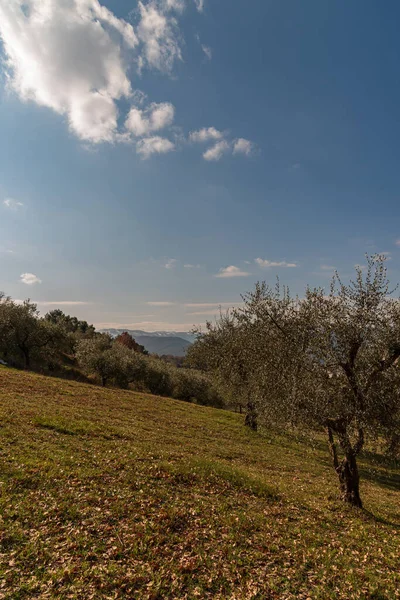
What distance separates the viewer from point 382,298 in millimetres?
17391

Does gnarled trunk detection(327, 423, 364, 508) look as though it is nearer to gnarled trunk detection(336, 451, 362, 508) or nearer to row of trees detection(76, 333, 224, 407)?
gnarled trunk detection(336, 451, 362, 508)

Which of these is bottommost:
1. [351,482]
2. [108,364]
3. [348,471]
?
[351,482]

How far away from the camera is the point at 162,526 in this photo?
12.0m

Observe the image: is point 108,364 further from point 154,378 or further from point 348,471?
point 348,471

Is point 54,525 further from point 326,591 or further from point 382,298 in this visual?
point 382,298

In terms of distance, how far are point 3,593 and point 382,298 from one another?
19933 millimetres

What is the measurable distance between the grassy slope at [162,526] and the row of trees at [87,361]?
31302 millimetres

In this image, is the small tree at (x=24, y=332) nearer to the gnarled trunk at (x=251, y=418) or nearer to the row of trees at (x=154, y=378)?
the row of trees at (x=154, y=378)

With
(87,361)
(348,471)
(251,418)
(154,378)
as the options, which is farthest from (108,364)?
(348,471)

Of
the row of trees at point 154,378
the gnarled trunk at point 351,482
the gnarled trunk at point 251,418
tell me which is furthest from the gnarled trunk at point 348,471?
the row of trees at point 154,378

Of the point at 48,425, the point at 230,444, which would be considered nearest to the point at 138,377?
the point at 230,444

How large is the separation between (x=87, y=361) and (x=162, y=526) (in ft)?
185

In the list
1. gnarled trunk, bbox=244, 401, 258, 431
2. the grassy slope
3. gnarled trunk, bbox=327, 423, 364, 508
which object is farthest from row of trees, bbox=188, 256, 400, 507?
gnarled trunk, bbox=244, 401, 258, 431

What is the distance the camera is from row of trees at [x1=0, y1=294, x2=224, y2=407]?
5978cm
